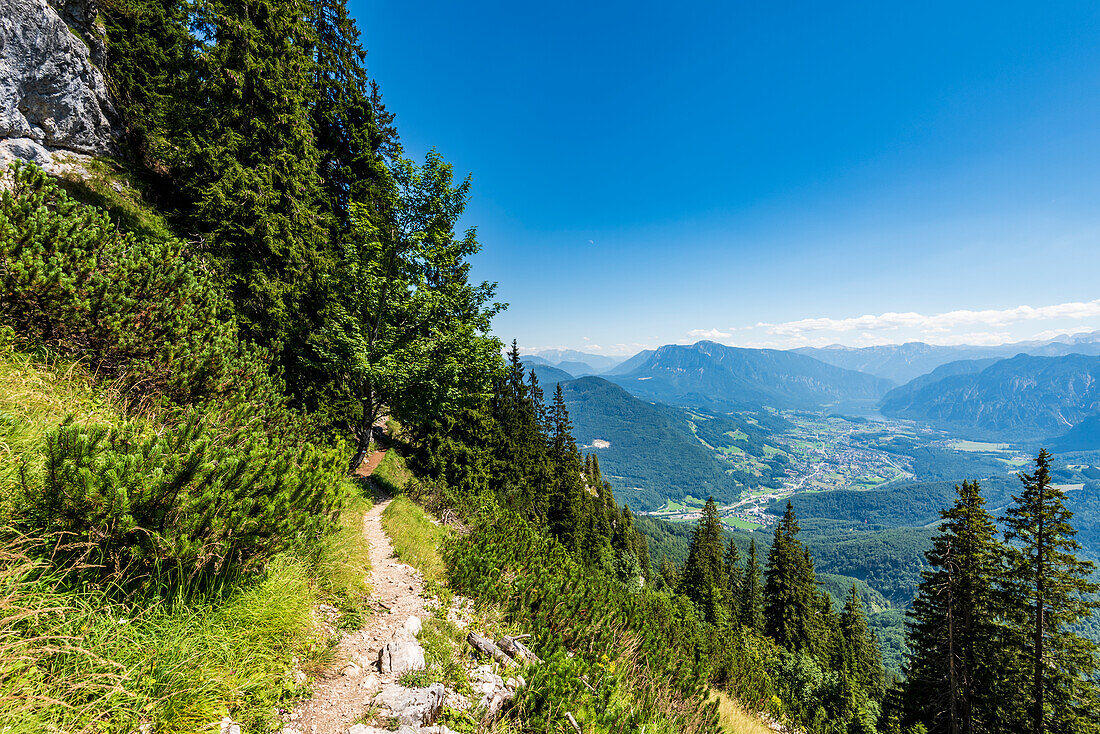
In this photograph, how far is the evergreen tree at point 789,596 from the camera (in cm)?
2909

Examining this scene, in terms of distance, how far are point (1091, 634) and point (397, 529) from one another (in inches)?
8895

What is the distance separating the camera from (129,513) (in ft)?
9.23

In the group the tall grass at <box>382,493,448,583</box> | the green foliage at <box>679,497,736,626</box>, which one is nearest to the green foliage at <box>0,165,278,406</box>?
the tall grass at <box>382,493,448,583</box>

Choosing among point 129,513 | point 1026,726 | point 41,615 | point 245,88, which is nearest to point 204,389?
point 129,513

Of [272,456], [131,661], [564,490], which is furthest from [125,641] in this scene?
[564,490]

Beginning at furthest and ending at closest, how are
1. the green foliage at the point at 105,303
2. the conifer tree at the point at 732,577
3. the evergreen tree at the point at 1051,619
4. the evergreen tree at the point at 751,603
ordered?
1. the conifer tree at the point at 732,577
2. the evergreen tree at the point at 751,603
3. the evergreen tree at the point at 1051,619
4. the green foliage at the point at 105,303

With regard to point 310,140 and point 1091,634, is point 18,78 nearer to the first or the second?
point 310,140

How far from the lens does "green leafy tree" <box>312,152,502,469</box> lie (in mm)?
10305

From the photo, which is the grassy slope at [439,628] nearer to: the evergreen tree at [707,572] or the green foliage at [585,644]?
the green foliage at [585,644]

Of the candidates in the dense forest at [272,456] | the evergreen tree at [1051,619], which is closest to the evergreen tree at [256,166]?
the dense forest at [272,456]

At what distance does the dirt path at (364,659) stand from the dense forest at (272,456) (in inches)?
→ 9.7

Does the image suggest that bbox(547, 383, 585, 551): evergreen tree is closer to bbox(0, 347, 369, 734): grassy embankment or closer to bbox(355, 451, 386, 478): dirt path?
bbox(355, 451, 386, 478): dirt path

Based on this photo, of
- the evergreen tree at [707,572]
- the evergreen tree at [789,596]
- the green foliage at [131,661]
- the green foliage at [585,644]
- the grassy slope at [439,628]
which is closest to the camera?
the green foliage at [131,661]

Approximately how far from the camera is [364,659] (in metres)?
4.28
